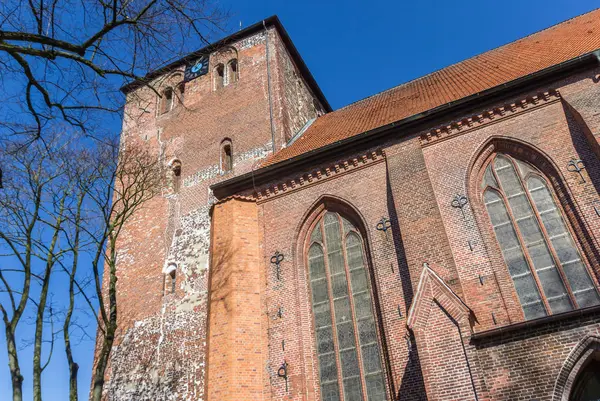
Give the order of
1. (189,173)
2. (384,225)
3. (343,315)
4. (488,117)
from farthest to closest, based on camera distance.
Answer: (189,173) → (488,117) → (384,225) → (343,315)

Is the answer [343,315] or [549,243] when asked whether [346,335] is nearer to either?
[343,315]

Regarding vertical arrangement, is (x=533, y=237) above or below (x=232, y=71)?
below

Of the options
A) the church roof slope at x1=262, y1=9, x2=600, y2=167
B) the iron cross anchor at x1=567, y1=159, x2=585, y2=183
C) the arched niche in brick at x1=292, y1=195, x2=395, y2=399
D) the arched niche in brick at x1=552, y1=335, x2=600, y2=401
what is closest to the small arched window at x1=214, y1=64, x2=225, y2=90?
the church roof slope at x1=262, y1=9, x2=600, y2=167

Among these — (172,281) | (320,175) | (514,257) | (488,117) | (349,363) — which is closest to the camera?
(514,257)

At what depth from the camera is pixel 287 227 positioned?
11039 mm

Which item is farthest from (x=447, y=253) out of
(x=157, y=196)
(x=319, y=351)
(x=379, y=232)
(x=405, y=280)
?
(x=157, y=196)

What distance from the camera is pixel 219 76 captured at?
683 inches

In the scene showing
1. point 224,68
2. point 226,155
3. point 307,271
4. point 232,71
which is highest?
point 224,68

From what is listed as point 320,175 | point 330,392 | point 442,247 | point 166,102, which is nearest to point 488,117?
point 442,247

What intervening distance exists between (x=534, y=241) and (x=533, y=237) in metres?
0.09

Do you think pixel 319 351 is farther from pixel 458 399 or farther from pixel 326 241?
pixel 458 399

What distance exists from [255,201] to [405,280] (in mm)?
4457

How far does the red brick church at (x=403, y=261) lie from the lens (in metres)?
7.37

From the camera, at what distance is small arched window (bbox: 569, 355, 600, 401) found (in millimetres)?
6855
